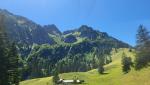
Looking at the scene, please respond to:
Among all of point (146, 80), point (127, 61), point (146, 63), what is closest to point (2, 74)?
point (146, 80)

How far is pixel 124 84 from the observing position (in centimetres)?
8325

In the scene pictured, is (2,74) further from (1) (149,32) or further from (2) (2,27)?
(1) (149,32)

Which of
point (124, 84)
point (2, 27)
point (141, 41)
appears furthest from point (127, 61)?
point (2, 27)

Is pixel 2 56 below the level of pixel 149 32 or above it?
below

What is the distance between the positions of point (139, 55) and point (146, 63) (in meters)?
3.83

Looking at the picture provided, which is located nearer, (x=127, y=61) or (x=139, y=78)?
(x=139, y=78)

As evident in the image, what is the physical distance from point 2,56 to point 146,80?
36.7m

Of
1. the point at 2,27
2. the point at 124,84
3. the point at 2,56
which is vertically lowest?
the point at 124,84

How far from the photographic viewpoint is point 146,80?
72250 millimetres

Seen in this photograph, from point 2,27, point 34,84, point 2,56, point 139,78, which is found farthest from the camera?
point 34,84

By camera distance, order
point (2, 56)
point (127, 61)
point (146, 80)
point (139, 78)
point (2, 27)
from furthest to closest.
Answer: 1. point (127, 61)
2. point (139, 78)
3. point (146, 80)
4. point (2, 27)
5. point (2, 56)

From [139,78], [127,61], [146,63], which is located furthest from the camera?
[127,61]

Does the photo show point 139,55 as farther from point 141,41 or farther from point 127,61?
point 127,61

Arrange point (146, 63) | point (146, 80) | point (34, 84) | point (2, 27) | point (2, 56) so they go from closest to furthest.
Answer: point (2, 56)
point (2, 27)
point (146, 80)
point (146, 63)
point (34, 84)
